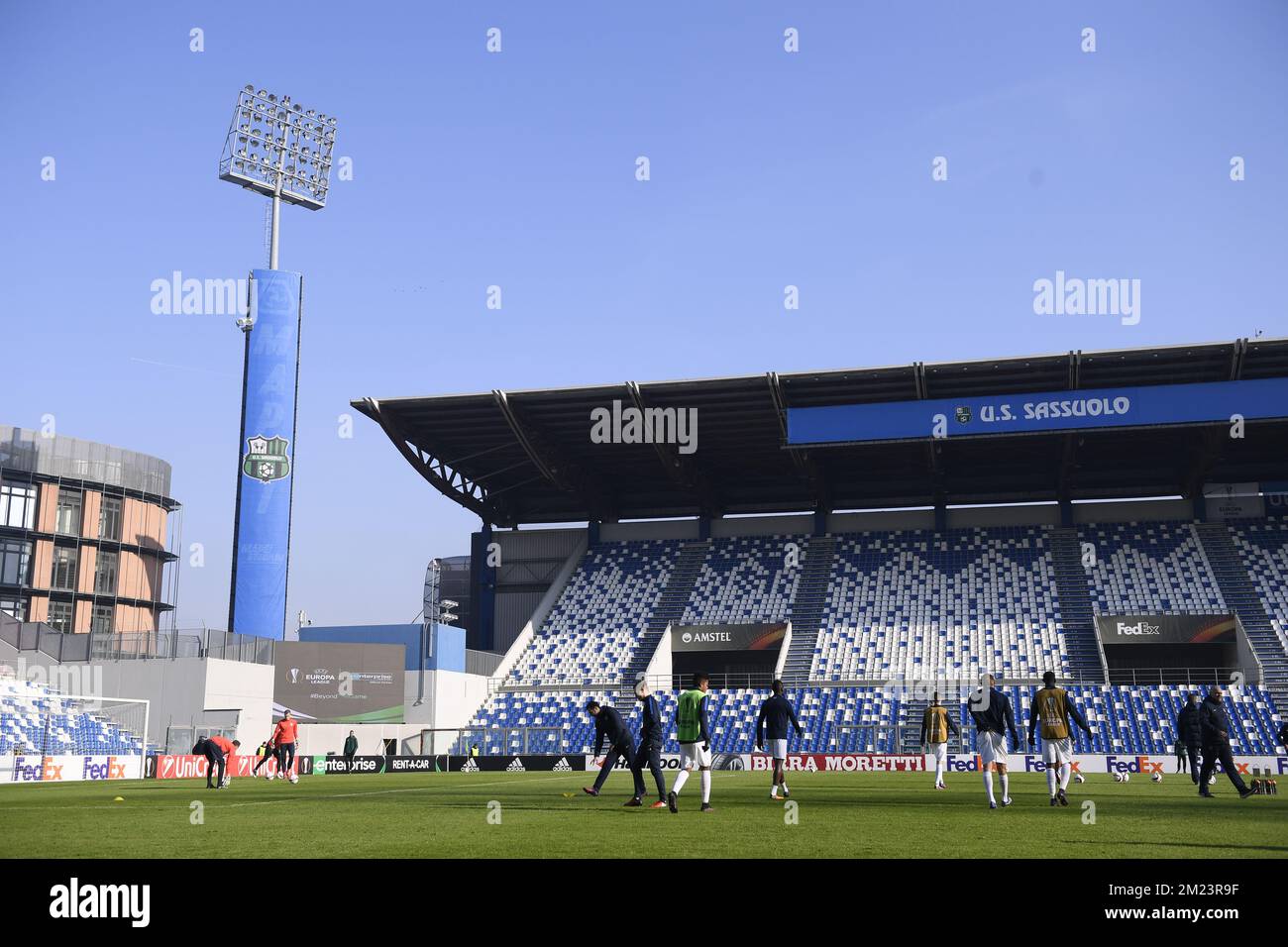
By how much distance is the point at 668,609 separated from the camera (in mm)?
60750

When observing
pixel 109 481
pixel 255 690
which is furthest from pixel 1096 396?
pixel 109 481

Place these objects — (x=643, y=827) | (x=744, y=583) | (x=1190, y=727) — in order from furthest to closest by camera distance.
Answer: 1. (x=744, y=583)
2. (x=1190, y=727)
3. (x=643, y=827)

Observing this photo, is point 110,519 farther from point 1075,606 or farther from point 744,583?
point 1075,606

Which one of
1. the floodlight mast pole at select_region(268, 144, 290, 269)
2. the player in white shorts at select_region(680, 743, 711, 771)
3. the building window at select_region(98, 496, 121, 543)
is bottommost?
the player in white shorts at select_region(680, 743, 711, 771)

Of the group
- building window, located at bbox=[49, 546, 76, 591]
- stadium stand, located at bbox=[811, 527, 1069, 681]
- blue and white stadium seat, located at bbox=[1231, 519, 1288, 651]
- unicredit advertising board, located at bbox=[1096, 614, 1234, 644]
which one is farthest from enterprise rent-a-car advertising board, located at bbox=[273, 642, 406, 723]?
blue and white stadium seat, located at bbox=[1231, 519, 1288, 651]

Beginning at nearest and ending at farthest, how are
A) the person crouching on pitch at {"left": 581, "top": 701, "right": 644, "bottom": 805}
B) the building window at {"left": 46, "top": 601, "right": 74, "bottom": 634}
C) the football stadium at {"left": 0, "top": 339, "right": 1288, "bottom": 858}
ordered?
the person crouching on pitch at {"left": 581, "top": 701, "right": 644, "bottom": 805} → the football stadium at {"left": 0, "top": 339, "right": 1288, "bottom": 858} → the building window at {"left": 46, "top": 601, "right": 74, "bottom": 634}

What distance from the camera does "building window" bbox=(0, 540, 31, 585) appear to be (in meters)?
71.4

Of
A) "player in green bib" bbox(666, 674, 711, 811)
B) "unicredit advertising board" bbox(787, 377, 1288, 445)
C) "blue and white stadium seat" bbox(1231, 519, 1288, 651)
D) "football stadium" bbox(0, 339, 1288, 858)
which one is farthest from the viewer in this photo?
"blue and white stadium seat" bbox(1231, 519, 1288, 651)

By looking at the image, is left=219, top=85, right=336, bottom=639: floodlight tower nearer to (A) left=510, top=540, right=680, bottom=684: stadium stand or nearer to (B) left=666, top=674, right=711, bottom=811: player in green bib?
(A) left=510, top=540, right=680, bottom=684: stadium stand

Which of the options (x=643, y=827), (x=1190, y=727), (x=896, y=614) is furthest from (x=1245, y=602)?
(x=643, y=827)

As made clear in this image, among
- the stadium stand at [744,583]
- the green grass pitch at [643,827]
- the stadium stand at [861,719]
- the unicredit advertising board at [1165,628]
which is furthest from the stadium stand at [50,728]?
the unicredit advertising board at [1165,628]

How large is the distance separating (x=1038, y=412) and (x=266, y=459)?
37.3m

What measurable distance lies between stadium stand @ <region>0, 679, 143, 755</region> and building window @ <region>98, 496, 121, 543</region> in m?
36.5
